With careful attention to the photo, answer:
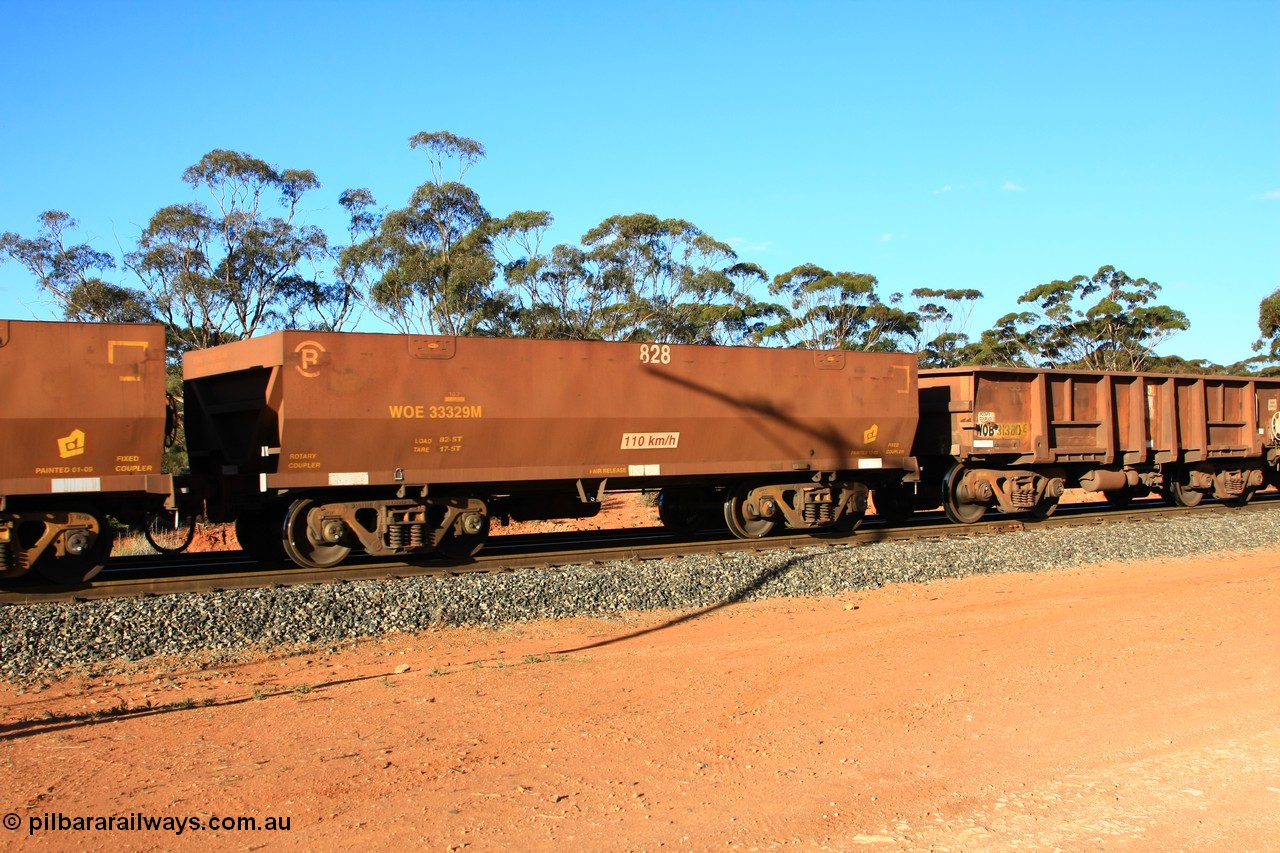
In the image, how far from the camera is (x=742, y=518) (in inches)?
562

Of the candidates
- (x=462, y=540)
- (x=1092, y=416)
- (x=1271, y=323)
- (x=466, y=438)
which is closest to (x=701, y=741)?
(x=466, y=438)

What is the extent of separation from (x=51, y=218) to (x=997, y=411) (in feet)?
114

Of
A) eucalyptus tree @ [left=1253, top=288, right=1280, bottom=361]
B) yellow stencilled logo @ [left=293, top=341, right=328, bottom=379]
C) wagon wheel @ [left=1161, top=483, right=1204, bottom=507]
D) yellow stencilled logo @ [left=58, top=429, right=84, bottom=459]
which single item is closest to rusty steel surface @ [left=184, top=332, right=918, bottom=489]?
yellow stencilled logo @ [left=293, top=341, right=328, bottom=379]

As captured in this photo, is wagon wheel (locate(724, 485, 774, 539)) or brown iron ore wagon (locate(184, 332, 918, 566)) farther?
wagon wheel (locate(724, 485, 774, 539))

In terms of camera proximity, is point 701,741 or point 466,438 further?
point 466,438

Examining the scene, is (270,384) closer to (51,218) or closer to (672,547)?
(672,547)

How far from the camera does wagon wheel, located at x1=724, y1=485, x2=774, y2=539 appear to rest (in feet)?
46.4

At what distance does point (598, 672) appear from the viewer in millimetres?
7582

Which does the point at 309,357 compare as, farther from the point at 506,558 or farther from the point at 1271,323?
the point at 1271,323

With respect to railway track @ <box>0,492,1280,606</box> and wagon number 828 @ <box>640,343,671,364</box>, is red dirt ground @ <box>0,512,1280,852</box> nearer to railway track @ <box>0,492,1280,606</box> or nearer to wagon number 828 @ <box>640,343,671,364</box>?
railway track @ <box>0,492,1280,606</box>

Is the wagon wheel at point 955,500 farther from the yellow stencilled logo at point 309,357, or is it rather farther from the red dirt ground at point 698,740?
the yellow stencilled logo at point 309,357

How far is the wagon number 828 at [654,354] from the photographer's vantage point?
42.1 feet

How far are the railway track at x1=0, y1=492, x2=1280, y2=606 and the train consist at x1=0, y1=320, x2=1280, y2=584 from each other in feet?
1.17

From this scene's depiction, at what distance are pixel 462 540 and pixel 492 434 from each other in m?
1.36
